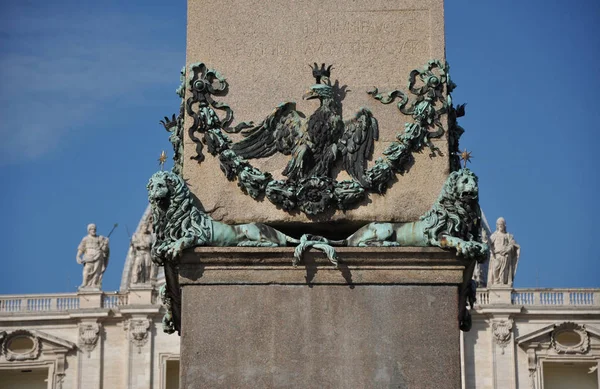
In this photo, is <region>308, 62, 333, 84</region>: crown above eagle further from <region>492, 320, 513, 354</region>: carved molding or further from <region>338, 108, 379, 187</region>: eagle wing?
<region>492, 320, 513, 354</region>: carved molding

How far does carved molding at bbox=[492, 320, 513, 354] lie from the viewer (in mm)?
56656

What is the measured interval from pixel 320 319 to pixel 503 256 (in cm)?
4977

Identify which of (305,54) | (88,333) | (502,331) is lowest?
(305,54)

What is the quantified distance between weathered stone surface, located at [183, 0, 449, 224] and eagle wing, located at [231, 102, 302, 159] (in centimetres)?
6

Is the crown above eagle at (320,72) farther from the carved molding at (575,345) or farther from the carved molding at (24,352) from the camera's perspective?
the carved molding at (24,352)

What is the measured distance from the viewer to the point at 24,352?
57.3m

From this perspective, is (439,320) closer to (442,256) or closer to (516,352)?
(442,256)

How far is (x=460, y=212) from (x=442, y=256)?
0.92 feet

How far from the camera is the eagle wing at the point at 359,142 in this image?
9914 mm

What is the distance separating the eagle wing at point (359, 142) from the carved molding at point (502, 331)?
155ft

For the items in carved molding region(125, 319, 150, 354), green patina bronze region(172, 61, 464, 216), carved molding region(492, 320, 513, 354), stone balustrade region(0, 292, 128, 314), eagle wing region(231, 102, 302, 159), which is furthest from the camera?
stone balustrade region(0, 292, 128, 314)

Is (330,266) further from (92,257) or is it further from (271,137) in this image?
(92,257)

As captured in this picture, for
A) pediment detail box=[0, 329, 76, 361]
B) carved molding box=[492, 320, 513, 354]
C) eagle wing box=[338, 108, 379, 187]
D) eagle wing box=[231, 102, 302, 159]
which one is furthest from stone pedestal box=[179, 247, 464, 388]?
pediment detail box=[0, 329, 76, 361]

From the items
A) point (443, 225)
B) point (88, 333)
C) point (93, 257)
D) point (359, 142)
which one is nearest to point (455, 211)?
point (443, 225)
